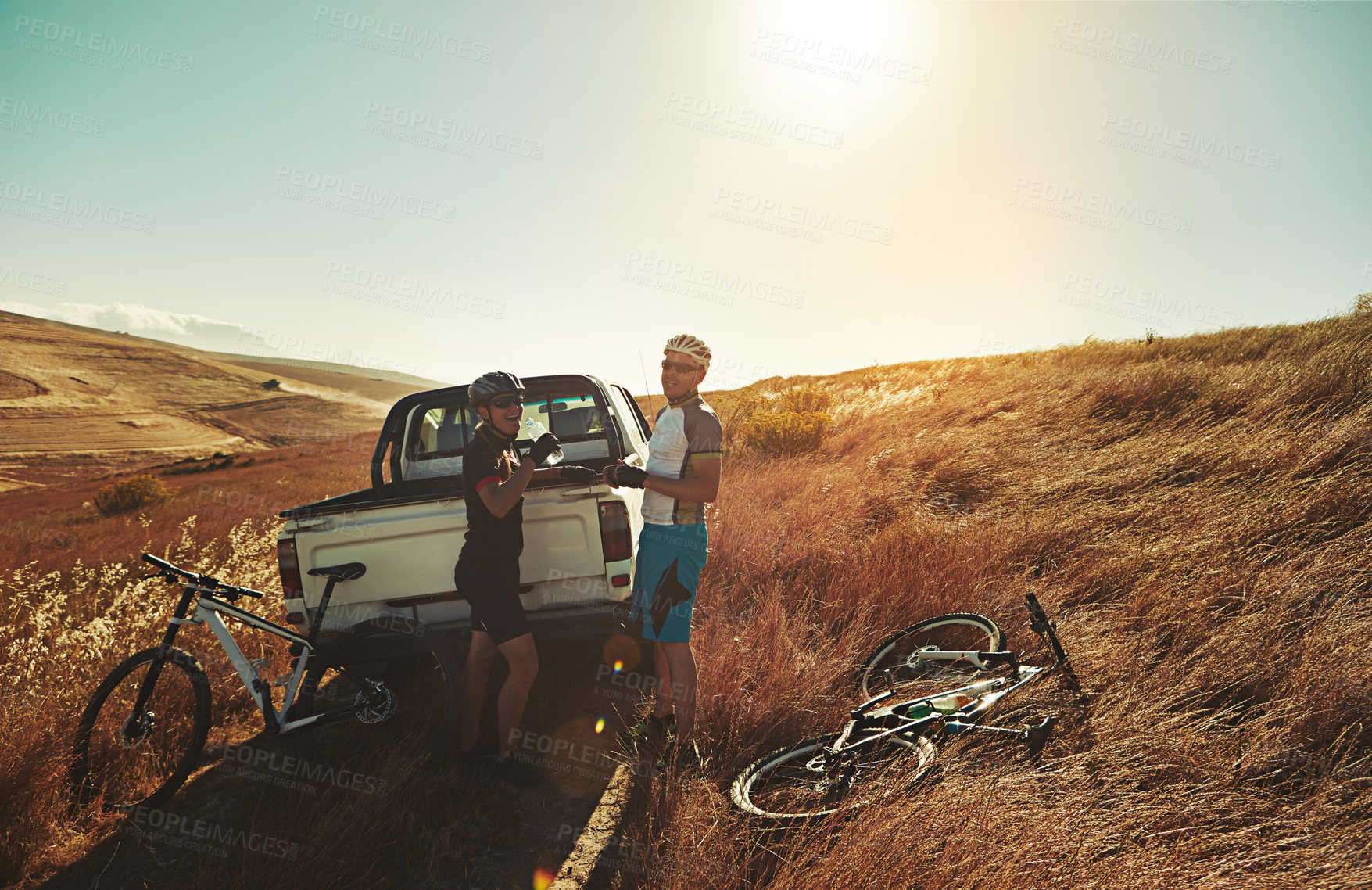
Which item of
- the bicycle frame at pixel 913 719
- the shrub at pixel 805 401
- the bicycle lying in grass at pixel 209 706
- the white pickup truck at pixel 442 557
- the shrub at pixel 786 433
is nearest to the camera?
the bicycle frame at pixel 913 719

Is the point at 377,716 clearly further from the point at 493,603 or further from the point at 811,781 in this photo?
the point at 811,781

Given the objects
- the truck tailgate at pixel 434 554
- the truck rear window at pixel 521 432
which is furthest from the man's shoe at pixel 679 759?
the truck rear window at pixel 521 432

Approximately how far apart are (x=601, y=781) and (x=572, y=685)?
41.3 inches

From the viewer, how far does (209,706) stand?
2.88m

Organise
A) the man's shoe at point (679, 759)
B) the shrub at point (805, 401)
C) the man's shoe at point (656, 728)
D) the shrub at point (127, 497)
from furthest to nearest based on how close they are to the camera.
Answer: the shrub at point (127, 497) < the shrub at point (805, 401) < the man's shoe at point (656, 728) < the man's shoe at point (679, 759)

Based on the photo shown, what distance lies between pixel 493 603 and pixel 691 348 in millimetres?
1638

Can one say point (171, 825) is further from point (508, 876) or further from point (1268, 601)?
point (1268, 601)

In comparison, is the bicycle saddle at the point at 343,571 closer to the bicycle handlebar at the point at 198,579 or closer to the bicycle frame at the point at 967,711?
the bicycle handlebar at the point at 198,579

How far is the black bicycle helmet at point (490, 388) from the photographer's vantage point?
2.90m

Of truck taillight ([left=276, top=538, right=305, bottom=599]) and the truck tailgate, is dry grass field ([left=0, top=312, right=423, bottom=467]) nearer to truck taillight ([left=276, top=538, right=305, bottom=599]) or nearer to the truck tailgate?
truck taillight ([left=276, top=538, right=305, bottom=599])

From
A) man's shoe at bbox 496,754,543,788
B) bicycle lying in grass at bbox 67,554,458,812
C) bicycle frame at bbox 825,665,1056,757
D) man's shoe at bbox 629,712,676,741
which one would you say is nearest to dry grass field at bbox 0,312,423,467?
bicycle lying in grass at bbox 67,554,458,812

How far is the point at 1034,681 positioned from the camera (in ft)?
10.3

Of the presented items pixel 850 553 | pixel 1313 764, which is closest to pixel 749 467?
pixel 850 553

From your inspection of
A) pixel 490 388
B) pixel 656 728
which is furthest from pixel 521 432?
pixel 656 728
